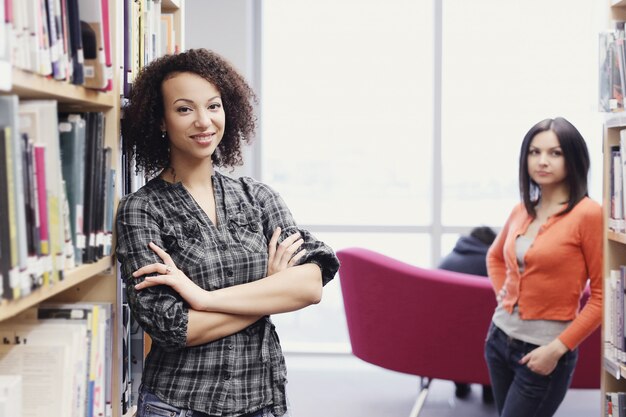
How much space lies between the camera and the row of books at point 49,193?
1081mm

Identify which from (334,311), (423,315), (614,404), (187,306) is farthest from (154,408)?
(334,311)

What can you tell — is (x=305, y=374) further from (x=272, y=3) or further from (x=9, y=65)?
(x=9, y=65)

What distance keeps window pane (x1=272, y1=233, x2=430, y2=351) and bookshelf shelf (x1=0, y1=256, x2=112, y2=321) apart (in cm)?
369

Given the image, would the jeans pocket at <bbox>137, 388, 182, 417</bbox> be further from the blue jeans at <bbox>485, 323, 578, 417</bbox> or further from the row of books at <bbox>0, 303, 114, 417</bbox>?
the blue jeans at <bbox>485, 323, 578, 417</bbox>

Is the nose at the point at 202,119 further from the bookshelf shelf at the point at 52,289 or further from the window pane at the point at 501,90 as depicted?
the window pane at the point at 501,90

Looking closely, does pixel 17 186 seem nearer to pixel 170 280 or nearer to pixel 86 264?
pixel 86 264

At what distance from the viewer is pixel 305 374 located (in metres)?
4.73

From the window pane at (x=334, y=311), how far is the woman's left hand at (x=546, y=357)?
2926 millimetres

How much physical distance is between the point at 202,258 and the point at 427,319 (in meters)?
2.03

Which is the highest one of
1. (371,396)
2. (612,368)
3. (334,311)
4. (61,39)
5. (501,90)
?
(501,90)

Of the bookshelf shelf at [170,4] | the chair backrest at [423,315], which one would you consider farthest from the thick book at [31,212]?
the chair backrest at [423,315]

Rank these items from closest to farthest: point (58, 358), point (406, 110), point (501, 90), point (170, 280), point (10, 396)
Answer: point (10, 396), point (58, 358), point (170, 280), point (501, 90), point (406, 110)

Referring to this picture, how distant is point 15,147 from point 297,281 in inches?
32.3

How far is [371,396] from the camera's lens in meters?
4.24
